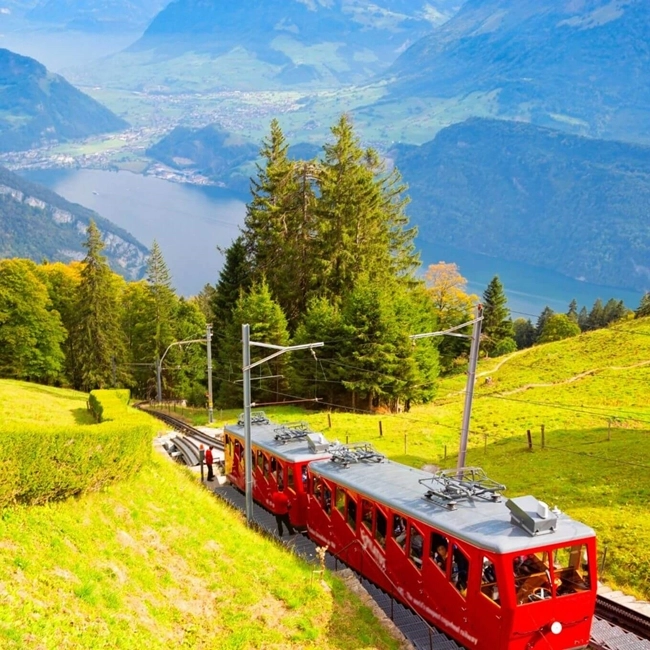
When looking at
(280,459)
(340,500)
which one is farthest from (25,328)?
(340,500)

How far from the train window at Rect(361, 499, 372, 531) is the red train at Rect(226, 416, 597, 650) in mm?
35

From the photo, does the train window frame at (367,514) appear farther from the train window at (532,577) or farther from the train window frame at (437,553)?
the train window at (532,577)

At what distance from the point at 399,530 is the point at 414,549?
71 cm

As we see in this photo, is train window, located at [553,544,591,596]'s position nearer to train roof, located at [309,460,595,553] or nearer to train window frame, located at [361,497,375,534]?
train roof, located at [309,460,595,553]

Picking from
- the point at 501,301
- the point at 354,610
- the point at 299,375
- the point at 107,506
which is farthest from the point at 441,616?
the point at 501,301

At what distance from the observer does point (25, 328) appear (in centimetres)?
6228

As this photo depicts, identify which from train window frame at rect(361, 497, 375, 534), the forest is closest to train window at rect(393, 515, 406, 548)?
train window frame at rect(361, 497, 375, 534)

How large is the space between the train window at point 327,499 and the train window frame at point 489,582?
7108mm

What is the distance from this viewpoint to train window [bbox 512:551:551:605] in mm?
13242

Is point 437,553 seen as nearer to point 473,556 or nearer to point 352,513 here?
point 473,556

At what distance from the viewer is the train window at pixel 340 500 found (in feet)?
62.7

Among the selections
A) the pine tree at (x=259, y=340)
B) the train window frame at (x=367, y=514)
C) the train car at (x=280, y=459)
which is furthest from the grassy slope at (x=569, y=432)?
the train car at (x=280, y=459)

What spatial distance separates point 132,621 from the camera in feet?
39.6

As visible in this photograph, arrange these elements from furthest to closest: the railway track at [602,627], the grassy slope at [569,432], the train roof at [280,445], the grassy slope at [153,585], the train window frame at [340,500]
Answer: the train roof at [280,445] → the grassy slope at [569,432] → the train window frame at [340,500] → the railway track at [602,627] → the grassy slope at [153,585]
